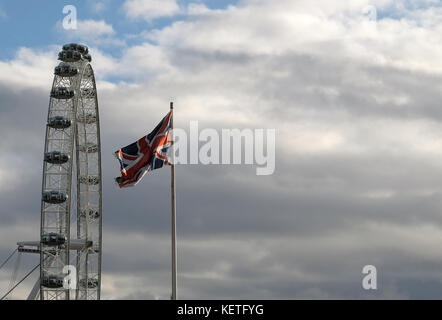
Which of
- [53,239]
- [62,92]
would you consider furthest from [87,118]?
[53,239]

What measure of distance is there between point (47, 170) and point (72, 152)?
417 cm

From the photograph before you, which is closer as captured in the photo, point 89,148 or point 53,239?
point 53,239

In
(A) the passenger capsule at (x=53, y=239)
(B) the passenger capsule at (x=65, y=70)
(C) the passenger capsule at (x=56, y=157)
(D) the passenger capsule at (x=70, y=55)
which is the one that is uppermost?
(D) the passenger capsule at (x=70, y=55)

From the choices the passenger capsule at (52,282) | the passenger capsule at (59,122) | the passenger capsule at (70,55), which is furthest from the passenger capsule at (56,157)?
the passenger capsule at (52,282)

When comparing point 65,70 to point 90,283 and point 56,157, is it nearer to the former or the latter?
point 56,157

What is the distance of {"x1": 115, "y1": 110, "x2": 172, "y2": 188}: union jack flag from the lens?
50031mm

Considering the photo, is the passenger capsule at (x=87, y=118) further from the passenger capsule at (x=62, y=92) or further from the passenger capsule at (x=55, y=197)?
the passenger capsule at (x=55, y=197)

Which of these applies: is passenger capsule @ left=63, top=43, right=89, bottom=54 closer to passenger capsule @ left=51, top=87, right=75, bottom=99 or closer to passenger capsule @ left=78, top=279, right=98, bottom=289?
passenger capsule @ left=51, top=87, right=75, bottom=99

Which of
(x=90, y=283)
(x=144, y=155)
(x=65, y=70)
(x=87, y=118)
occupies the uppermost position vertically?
(x=65, y=70)

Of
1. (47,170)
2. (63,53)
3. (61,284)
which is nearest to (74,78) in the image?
(63,53)

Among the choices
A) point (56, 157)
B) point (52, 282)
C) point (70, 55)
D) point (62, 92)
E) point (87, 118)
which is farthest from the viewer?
point (87, 118)

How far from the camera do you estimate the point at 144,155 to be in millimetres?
50281

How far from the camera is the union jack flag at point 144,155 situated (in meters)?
50.0
